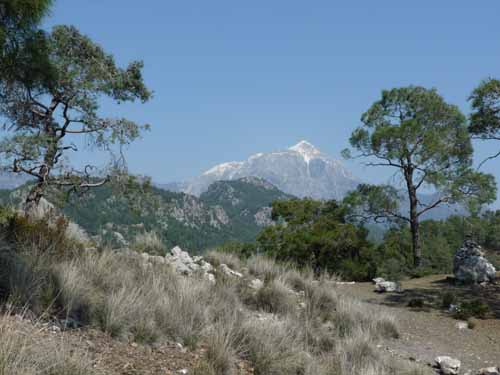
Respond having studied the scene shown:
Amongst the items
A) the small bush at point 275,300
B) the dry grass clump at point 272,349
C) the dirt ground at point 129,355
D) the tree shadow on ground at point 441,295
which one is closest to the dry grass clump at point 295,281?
the small bush at point 275,300

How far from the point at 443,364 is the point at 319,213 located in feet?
56.0

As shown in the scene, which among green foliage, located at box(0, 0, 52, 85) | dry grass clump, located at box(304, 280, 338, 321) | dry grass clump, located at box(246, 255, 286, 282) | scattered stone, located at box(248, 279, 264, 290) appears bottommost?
dry grass clump, located at box(304, 280, 338, 321)

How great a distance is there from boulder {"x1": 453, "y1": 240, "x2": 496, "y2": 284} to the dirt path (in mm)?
627

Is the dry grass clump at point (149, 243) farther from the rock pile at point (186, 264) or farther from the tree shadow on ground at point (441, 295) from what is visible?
the tree shadow on ground at point (441, 295)

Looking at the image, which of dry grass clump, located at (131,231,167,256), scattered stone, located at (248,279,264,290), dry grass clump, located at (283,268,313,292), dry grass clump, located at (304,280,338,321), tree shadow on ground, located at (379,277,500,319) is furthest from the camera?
dry grass clump, located at (131,231,167,256)

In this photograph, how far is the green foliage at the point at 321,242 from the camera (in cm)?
1939

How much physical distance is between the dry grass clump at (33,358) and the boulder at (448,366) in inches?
211

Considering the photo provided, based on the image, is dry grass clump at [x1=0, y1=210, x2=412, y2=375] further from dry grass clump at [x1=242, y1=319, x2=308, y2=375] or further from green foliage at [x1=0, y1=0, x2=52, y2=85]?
green foliage at [x1=0, y1=0, x2=52, y2=85]

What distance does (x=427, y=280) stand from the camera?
1606cm

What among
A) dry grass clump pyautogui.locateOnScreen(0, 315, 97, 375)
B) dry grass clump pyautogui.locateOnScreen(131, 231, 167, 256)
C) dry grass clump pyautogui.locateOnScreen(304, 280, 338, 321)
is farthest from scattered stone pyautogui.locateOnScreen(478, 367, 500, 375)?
dry grass clump pyautogui.locateOnScreen(131, 231, 167, 256)

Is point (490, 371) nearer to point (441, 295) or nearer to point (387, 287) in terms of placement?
point (441, 295)

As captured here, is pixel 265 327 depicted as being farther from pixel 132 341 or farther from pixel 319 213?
pixel 319 213

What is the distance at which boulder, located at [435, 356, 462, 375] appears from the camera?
6477mm

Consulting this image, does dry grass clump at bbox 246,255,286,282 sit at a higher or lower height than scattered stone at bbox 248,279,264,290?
higher
